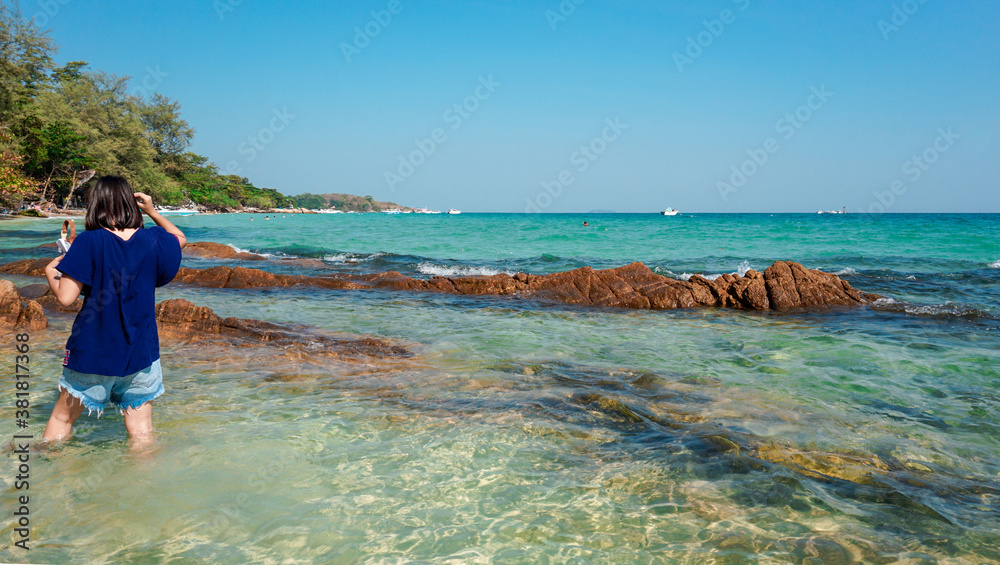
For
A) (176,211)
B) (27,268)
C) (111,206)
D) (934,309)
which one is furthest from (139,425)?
(176,211)

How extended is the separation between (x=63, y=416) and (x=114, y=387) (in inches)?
20.1

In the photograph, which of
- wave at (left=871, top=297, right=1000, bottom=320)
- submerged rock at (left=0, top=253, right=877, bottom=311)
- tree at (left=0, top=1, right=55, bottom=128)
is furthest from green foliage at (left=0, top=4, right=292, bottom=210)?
wave at (left=871, top=297, right=1000, bottom=320)

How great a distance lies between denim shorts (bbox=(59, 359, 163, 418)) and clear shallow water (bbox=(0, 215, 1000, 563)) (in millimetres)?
472

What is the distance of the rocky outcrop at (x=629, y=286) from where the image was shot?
1164cm

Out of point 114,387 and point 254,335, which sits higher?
point 114,387

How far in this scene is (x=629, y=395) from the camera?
557 centimetres

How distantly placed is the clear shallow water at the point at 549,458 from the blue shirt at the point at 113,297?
31.5 inches

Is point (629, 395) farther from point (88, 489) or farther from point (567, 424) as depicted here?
point (88, 489)

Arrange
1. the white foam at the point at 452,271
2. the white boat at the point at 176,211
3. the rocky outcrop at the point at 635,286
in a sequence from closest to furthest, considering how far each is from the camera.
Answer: the rocky outcrop at the point at 635,286
the white foam at the point at 452,271
the white boat at the point at 176,211

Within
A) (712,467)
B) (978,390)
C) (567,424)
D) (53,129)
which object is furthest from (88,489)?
(53,129)

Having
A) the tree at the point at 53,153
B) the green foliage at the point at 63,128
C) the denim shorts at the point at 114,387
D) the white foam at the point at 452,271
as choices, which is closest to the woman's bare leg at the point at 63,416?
the denim shorts at the point at 114,387

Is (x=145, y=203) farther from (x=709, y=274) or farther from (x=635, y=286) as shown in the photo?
(x=709, y=274)

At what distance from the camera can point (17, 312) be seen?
7617 millimetres

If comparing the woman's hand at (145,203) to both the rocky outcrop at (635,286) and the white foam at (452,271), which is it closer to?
the rocky outcrop at (635,286)
